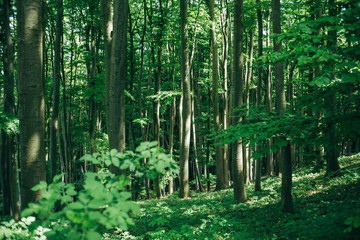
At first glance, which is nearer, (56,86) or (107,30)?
(107,30)

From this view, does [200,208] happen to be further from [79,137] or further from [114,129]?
[79,137]

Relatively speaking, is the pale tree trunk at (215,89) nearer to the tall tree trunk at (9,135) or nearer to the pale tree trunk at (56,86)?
the pale tree trunk at (56,86)

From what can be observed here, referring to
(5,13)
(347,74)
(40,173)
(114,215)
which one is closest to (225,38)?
(5,13)

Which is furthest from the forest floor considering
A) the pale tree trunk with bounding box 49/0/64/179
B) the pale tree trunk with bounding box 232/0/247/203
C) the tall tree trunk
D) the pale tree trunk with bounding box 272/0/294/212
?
the tall tree trunk

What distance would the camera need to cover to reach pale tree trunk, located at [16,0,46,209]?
408cm

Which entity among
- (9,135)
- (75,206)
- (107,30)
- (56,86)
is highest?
(107,30)

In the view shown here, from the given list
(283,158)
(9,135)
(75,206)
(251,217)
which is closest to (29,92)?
(75,206)

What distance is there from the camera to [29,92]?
4125mm

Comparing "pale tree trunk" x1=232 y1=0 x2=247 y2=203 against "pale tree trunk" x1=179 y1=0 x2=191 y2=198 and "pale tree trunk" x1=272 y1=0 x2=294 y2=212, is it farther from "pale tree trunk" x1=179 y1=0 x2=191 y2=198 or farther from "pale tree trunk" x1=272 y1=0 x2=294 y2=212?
"pale tree trunk" x1=179 y1=0 x2=191 y2=198

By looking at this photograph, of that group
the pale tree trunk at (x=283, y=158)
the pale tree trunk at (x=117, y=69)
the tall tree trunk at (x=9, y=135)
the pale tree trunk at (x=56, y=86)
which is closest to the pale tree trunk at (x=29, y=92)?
the pale tree trunk at (x=117, y=69)

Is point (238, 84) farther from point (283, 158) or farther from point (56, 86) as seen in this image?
point (56, 86)

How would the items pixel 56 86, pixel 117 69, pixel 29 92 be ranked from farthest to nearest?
pixel 56 86
pixel 117 69
pixel 29 92

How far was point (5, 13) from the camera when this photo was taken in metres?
11.4

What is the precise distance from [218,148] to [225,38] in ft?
25.7
